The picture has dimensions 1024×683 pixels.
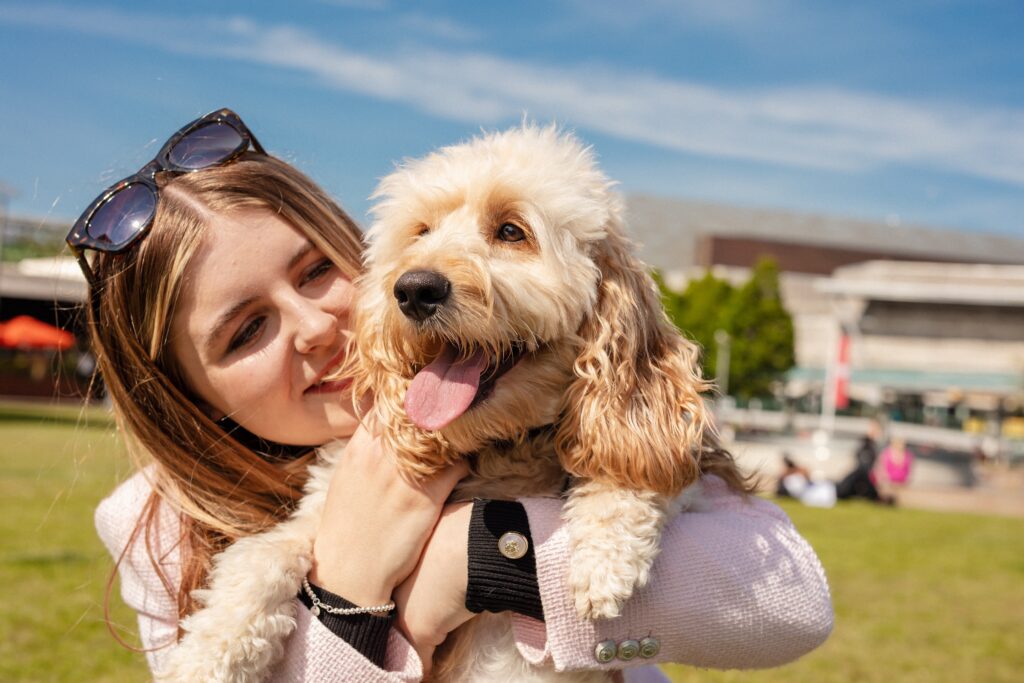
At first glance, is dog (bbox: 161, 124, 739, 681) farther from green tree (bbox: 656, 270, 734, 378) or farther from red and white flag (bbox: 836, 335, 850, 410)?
green tree (bbox: 656, 270, 734, 378)

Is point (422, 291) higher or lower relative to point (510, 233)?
lower

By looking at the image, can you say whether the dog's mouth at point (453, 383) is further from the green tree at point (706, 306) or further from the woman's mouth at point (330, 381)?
the green tree at point (706, 306)

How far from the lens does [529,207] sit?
2871mm

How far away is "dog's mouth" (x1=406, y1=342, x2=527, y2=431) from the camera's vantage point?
267cm

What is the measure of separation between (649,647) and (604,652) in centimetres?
13

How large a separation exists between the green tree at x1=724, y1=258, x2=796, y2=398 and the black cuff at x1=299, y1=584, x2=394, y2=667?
55899mm

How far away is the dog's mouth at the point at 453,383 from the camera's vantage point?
2.67m

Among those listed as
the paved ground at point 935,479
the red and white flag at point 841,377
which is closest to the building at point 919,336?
the red and white flag at point 841,377

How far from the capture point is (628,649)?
7.89 ft

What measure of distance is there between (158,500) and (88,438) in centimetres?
75

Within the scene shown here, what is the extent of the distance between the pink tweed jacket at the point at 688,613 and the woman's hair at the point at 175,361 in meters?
0.64

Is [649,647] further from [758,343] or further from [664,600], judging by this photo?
[758,343]

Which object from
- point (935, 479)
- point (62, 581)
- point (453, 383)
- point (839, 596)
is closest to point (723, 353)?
point (935, 479)

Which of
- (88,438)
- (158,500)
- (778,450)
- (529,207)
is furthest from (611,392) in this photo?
(778,450)
